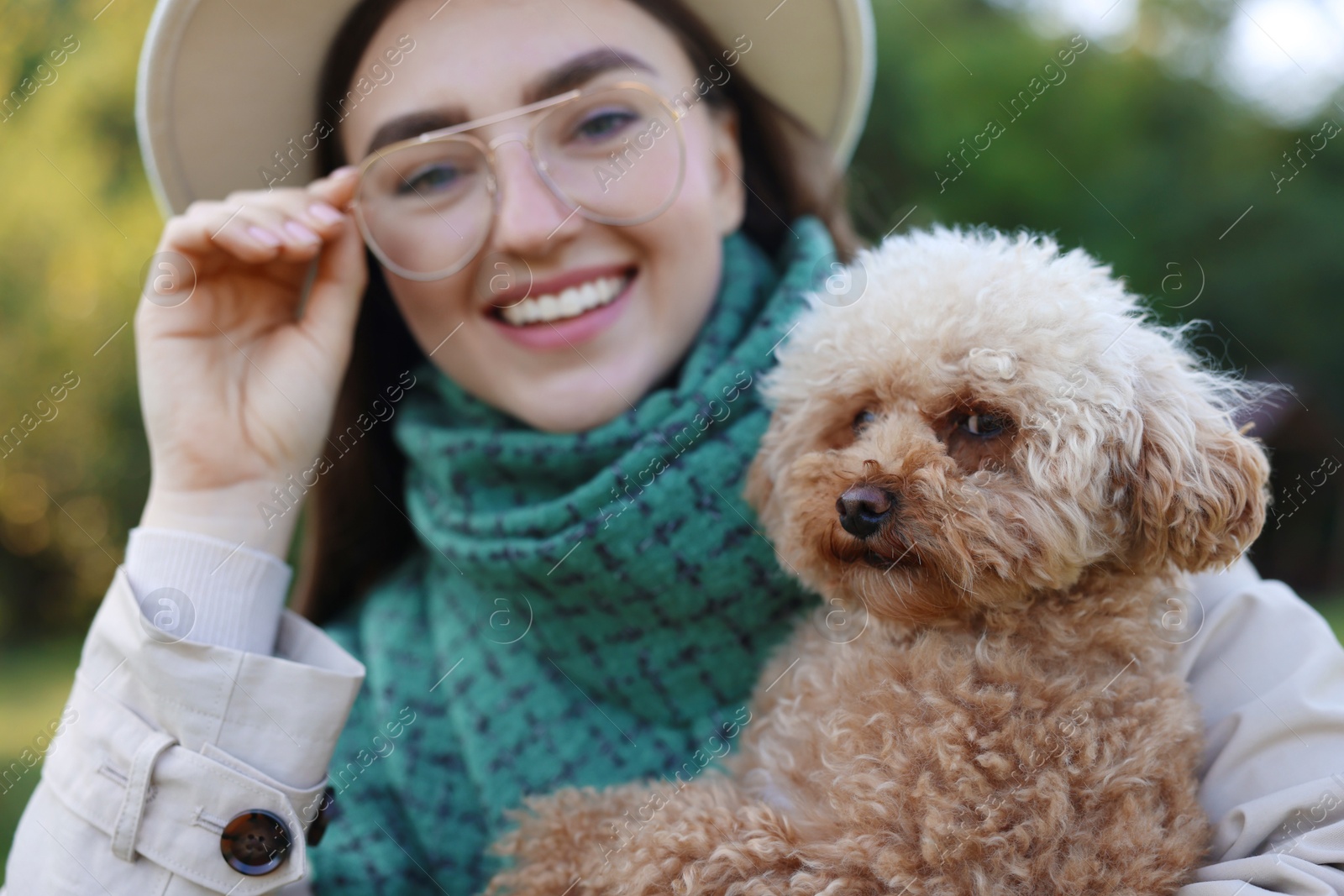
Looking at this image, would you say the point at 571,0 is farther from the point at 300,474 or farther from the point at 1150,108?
the point at 1150,108

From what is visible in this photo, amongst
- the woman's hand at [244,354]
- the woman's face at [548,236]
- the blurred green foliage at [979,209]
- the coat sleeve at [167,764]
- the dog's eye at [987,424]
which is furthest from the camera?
the blurred green foliage at [979,209]

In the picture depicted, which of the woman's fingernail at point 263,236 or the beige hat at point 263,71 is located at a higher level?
the beige hat at point 263,71

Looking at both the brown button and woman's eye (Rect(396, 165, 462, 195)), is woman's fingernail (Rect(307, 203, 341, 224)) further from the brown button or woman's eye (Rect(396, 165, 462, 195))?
the brown button

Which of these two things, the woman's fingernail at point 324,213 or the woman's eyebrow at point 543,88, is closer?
the woman's eyebrow at point 543,88

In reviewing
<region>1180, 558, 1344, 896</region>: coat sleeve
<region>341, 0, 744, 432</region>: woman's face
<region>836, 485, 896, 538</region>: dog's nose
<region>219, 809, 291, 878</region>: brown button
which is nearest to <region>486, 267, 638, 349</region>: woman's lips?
<region>341, 0, 744, 432</region>: woman's face

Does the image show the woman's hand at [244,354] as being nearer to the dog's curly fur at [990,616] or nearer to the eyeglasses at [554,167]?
the eyeglasses at [554,167]

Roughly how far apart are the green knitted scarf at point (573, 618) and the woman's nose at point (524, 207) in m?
0.39

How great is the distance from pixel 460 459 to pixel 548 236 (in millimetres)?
539

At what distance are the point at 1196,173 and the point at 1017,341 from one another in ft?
24.9

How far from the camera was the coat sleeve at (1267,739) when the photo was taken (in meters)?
1.23

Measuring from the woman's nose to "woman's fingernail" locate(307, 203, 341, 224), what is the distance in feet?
1.21

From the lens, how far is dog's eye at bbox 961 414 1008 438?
1461 mm

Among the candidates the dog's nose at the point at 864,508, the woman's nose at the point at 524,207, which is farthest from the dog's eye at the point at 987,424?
the woman's nose at the point at 524,207

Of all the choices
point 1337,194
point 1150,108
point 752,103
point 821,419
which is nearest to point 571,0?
point 752,103
